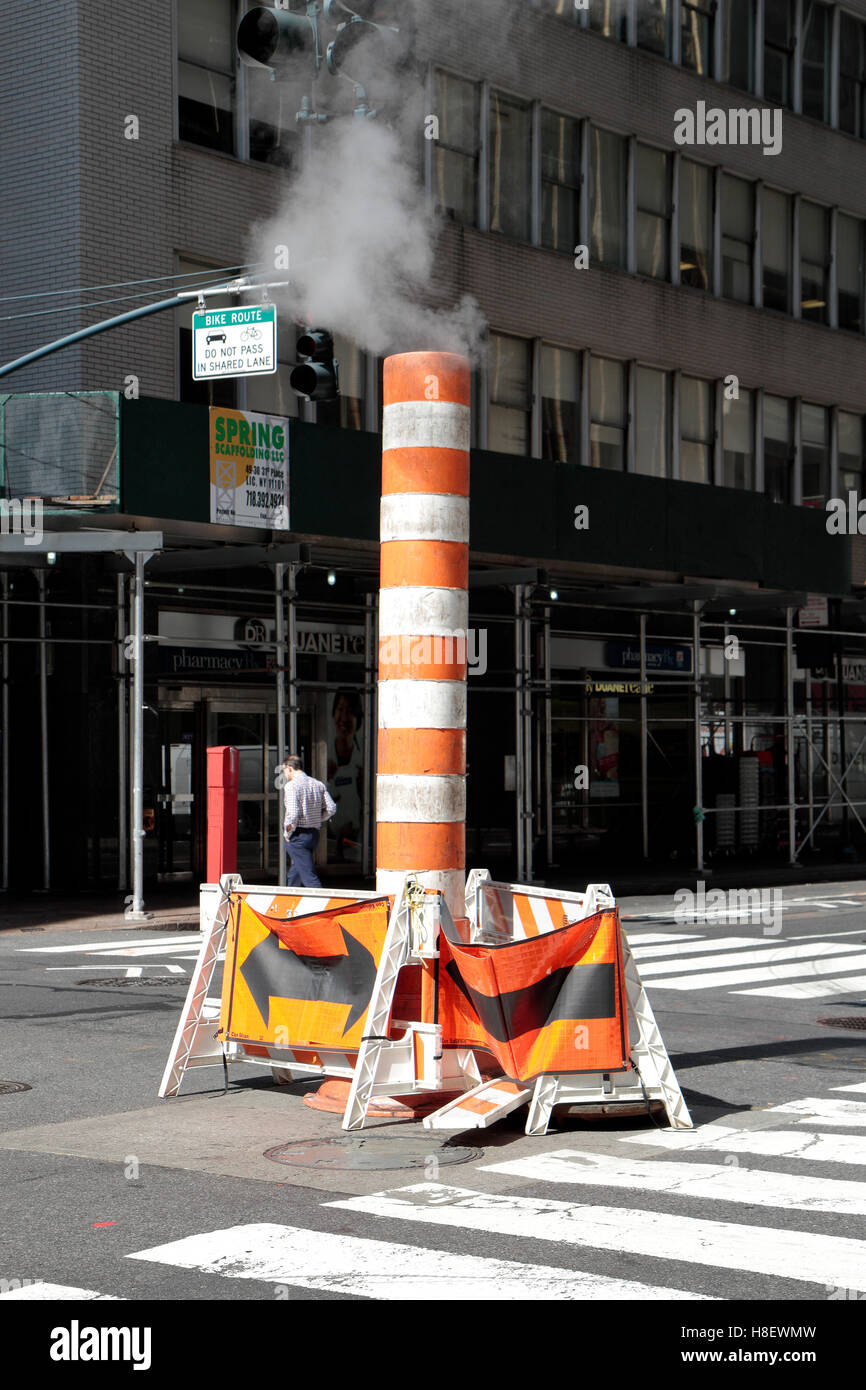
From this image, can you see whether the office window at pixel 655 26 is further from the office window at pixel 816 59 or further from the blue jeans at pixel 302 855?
the blue jeans at pixel 302 855

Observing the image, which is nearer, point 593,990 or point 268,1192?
point 268,1192

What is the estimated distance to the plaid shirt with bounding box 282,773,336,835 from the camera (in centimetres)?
1770

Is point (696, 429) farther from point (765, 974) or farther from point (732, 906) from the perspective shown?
point (765, 974)

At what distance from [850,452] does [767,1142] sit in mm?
27602

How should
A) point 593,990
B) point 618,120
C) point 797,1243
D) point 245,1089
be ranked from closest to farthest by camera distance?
point 797,1243 < point 593,990 < point 245,1089 < point 618,120

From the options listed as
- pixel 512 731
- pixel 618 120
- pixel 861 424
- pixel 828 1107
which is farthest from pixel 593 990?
pixel 861 424

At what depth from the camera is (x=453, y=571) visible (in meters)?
9.19

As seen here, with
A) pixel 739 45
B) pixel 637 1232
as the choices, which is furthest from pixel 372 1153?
pixel 739 45

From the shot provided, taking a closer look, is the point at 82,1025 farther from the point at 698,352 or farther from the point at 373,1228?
the point at 698,352

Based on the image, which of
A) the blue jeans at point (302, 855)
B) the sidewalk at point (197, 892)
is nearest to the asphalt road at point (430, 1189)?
the blue jeans at point (302, 855)

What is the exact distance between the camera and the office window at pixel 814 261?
3262 cm

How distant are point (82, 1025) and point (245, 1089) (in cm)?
241

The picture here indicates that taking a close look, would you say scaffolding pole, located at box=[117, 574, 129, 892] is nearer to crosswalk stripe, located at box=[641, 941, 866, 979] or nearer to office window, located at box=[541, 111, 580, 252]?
crosswalk stripe, located at box=[641, 941, 866, 979]
